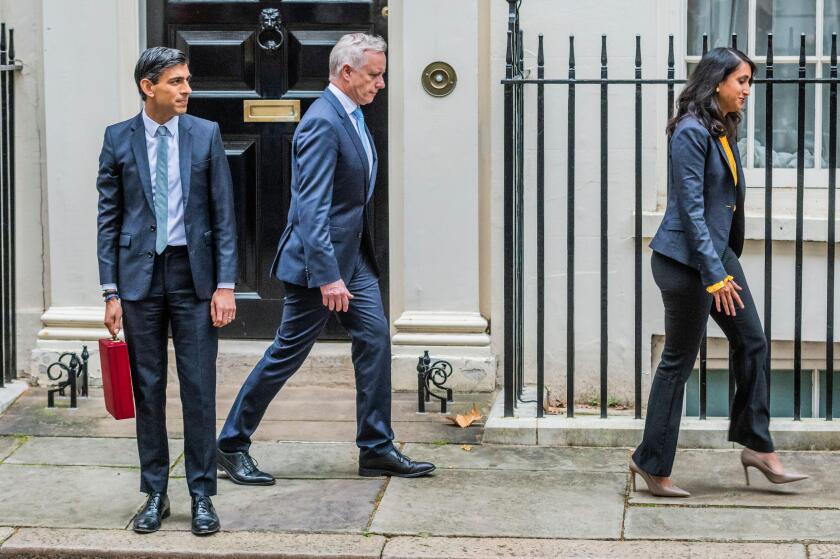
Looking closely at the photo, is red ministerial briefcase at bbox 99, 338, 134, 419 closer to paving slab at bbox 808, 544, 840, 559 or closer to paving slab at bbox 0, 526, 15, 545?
paving slab at bbox 0, 526, 15, 545

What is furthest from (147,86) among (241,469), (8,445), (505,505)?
(8,445)

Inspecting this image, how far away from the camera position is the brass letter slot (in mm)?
7703

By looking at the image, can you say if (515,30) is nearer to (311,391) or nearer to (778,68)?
(778,68)

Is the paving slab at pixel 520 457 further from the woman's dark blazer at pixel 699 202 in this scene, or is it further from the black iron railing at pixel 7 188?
the black iron railing at pixel 7 188

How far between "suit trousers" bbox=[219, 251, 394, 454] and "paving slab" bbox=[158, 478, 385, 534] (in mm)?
218

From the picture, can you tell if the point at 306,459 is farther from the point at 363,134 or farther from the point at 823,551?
the point at 823,551

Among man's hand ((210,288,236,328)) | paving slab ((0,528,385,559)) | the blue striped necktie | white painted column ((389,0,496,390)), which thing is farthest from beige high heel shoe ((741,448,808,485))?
man's hand ((210,288,236,328))

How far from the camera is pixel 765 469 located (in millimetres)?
5875

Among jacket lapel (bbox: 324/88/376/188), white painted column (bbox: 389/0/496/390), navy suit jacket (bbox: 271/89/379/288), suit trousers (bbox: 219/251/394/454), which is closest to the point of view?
navy suit jacket (bbox: 271/89/379/288)

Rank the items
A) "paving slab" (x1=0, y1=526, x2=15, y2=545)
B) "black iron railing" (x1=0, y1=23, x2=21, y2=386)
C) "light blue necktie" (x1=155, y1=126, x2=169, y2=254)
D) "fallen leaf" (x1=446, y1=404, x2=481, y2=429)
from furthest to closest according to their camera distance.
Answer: "black iron railing" (x1=0, y1=23, x2=21, y2=386), "fallen leaf" (x1=446, y1=404, x2=481, y2=429), "paving slab" (x1=0, y1=526, x2=15, y2=545), "light blue necktie" (x1=155, y1=126, x2=169, y2=254)

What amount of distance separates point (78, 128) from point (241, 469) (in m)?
2.48

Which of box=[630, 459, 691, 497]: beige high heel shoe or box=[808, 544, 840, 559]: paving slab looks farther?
box=[630, 459, 691, 497]: beige high heel shoe

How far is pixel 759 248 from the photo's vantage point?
7.22m

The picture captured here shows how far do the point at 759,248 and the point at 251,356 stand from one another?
277 cm
